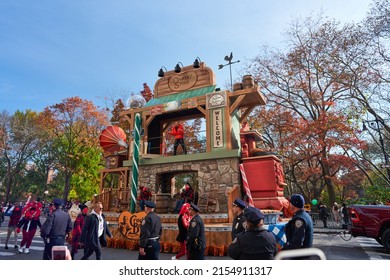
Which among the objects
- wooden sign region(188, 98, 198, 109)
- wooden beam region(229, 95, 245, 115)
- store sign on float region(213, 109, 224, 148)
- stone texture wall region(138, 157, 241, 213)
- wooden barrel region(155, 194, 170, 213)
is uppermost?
wooden sign region(188, 98, 198, 109)

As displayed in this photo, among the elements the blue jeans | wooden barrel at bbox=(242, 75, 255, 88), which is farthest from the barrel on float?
the blue jeans

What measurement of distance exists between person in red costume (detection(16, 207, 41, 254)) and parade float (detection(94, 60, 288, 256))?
2779mm

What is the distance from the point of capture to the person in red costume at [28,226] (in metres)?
8.98

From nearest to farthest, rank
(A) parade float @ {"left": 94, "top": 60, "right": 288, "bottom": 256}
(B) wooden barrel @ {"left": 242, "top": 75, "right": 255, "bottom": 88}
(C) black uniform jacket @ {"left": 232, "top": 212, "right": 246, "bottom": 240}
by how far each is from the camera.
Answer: (C) black uniform jacket @ {"left": 232, "top": 212, "right": 246, "bottom": 240}
(A) parade float @ {"left": 94, "top": 60, "right": 288, "bottom": 256}
(B) wooden barrel @ {"left": 242, "top": 75, "right": 255, "bottom": 88}

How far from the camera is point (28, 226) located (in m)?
9.05

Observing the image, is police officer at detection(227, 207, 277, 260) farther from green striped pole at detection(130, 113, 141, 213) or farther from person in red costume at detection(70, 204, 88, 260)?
green striped pole at detection(130, 113, 141, 213)

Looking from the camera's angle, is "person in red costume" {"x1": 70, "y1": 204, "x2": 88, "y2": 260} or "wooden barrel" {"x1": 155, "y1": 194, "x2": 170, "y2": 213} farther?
"wooden barrel" {"x1": 155, "y1": 194, "x2": 170, "y2": 213}

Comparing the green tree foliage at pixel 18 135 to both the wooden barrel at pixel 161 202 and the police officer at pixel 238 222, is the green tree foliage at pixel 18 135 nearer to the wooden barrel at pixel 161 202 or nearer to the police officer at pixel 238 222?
the wooden barrel at pixel 161 202

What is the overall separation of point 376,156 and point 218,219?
103 feet

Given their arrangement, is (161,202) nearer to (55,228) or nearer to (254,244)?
(55,228)

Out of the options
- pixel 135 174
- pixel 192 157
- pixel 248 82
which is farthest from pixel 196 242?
pixel 248 82

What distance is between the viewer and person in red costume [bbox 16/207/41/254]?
8.98 meters

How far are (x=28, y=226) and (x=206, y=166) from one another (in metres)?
6.77

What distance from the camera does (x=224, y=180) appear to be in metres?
10.8
